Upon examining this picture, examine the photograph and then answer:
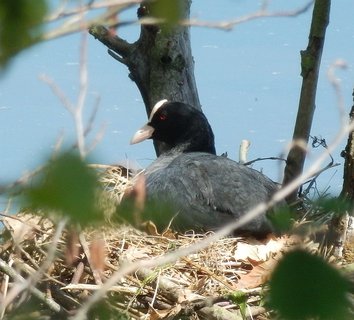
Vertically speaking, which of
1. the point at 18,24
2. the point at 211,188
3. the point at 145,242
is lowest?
the point at 145,242

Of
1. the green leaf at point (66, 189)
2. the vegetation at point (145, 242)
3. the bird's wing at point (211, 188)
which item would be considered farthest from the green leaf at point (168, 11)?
the bird's wing at point (211, 188)

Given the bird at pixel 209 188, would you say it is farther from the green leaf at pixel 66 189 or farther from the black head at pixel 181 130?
the green leaf at pixel 66 189

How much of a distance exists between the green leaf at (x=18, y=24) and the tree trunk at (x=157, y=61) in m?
4.01

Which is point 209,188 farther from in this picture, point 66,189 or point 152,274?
point 66,189

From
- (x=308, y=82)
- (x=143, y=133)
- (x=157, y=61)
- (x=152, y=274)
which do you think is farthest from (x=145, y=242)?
(x=143, y=133)

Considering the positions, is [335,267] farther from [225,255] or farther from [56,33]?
[225,255]

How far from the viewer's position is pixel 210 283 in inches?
133

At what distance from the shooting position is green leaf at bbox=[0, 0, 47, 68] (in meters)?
0.69

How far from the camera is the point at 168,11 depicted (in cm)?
73

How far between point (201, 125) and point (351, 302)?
15.0 ft

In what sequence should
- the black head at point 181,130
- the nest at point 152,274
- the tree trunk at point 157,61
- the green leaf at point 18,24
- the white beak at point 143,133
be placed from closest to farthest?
the green leaf at point 18,24 < the nest at point 152,274 < the tree trunk at point 157,61 < the black head at point 181,130 < the white beak at point 143,133

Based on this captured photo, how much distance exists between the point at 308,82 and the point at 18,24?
363cm

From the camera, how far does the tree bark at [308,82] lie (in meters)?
4.07

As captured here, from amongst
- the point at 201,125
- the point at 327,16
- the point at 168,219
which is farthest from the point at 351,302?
the point at 201,125
